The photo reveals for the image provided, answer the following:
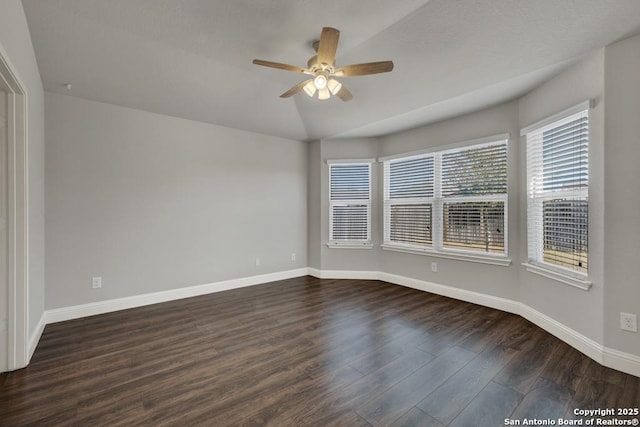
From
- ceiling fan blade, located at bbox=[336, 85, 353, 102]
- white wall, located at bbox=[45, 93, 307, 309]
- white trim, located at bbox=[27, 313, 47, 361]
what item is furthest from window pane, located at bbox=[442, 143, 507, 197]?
white trim, located at bbox=[27, 313, 47, 361]

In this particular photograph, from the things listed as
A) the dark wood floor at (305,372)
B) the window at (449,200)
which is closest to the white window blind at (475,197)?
the window at (449,200)

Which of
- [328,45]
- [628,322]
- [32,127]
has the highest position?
[328,45]

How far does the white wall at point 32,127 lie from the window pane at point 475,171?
4474mm

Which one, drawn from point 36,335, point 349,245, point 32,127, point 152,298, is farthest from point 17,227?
point 349,245

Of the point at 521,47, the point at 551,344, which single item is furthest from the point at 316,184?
the point at 551,344

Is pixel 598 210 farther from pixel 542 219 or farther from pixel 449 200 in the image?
pixel 449 200

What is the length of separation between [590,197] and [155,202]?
475 centimetres

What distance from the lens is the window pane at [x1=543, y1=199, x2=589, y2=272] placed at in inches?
100

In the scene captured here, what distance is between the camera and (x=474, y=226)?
12.4 feet

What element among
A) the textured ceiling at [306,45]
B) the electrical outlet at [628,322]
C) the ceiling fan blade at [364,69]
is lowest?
the electrical outlet at [628,322]

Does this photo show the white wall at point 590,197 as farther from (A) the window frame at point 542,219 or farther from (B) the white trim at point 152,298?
(B) the white trim at point 152,298

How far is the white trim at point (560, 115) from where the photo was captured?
7.91ft

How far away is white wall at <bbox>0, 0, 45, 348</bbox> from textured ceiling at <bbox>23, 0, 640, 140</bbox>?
0.69 ft

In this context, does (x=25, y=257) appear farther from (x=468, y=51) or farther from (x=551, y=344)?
(x=551, y=344)
